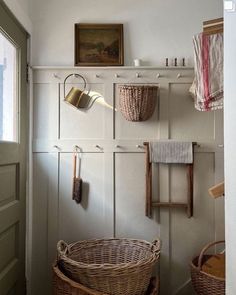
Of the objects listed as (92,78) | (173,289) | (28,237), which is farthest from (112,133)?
(173,289)

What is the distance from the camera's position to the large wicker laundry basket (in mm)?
1649

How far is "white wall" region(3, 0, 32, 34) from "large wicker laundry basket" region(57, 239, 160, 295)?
1.48 metres

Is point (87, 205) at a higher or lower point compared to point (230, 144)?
lower

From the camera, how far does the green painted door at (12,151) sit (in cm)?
176

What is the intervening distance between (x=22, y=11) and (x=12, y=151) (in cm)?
94

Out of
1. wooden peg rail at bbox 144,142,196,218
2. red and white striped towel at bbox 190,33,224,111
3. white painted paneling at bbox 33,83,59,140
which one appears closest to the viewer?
red and white striped towel at bbox 190,33,224,111

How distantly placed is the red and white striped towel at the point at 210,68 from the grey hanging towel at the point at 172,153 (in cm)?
63

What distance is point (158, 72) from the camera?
7.23ft

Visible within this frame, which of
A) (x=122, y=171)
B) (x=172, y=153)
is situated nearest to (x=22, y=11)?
(x=122, y=171)

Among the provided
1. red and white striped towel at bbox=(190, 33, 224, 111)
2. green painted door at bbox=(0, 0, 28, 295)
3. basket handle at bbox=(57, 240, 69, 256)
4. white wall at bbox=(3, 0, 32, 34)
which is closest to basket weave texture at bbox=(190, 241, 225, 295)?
basket handle at bbox=(57, 240, 69, 256)

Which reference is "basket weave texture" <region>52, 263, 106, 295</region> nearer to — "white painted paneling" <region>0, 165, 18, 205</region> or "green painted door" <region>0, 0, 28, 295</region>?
"green painted door" <region>0, 0, 28, 295</region>

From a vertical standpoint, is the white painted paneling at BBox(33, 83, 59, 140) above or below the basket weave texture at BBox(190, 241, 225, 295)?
above

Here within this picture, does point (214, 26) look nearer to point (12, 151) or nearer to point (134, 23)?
point (134, 23)

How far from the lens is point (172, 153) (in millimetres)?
2125
